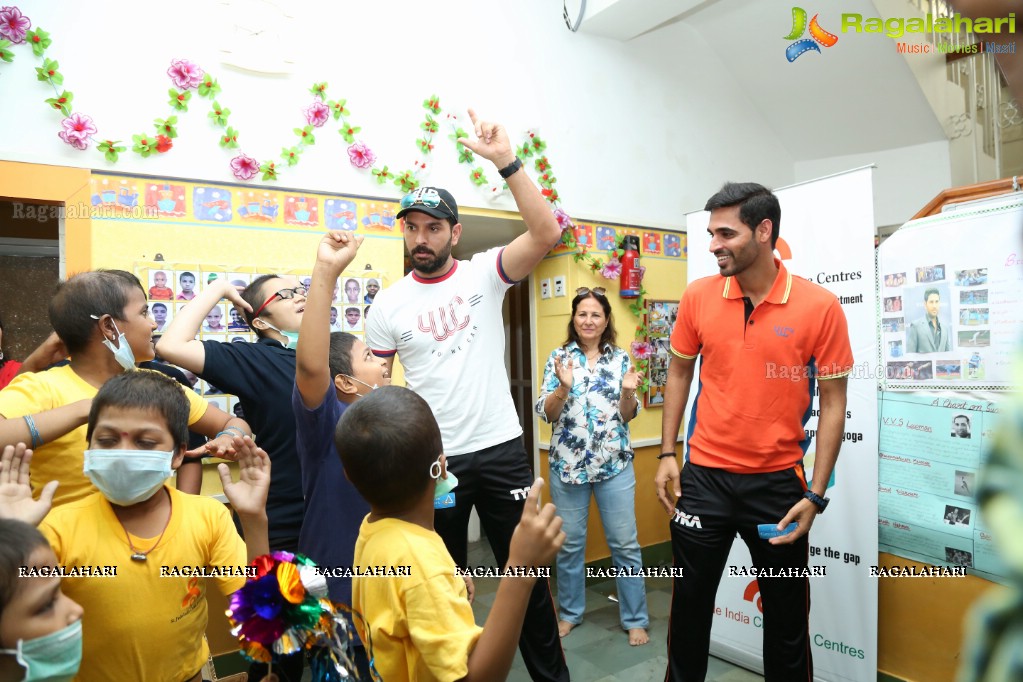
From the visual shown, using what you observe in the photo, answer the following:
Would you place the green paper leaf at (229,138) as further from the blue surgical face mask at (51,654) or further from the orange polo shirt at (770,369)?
the blue surgical face mask at (51,654)

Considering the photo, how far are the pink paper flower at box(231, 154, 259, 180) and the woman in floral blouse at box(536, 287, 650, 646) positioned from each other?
1807 millimetres

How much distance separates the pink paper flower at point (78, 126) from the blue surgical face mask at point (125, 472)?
192 cm

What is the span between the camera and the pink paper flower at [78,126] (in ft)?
8.52

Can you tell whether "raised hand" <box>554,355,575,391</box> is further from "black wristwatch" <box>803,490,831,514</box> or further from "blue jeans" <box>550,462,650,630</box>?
"black wristwatch" <box>803,490,831,514</box>

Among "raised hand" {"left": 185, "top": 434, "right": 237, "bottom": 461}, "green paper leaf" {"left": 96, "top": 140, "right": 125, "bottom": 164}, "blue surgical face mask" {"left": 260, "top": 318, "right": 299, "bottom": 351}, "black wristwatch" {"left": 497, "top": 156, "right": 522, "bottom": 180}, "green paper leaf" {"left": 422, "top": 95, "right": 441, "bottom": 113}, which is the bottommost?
"raised hand" {"left": 185, "top": 434, "right": 237, "bottom": 461}

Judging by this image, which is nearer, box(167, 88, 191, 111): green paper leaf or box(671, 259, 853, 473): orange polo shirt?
box(671, 259, 853, 473): orange polo shirt

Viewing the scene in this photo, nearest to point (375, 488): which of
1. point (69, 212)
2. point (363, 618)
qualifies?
point (363, 618)

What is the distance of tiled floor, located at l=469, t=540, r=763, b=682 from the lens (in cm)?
279

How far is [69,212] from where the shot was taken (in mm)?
2621

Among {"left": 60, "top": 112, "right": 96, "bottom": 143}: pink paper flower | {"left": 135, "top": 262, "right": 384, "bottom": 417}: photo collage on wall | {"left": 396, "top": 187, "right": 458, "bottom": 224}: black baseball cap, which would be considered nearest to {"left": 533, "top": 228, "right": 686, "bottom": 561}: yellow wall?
{"left": 135, "top": 262, "right": 384, "bottom": 417}: photo collage on wall

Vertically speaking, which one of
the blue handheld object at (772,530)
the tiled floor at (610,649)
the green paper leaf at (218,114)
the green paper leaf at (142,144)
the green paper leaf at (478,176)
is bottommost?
the tiled floor at (610,649)

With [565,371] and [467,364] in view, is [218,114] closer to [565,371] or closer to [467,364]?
[467,364]

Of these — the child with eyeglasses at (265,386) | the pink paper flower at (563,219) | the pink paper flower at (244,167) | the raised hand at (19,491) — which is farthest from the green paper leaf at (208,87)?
the raised hand at (19,491)

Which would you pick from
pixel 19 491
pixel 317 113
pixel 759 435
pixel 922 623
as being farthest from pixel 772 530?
pixel 317 113
